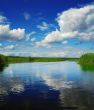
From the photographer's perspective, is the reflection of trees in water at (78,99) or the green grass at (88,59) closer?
the reflection of trees in water at (78,99)

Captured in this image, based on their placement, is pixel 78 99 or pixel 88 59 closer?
pixel 78 99

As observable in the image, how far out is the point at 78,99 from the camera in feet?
115

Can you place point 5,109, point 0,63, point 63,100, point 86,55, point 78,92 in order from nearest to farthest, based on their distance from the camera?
point 5,109, point 63,100, point 78,92, point 0,63, point 86,55

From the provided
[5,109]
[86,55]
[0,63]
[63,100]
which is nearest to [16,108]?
[5,109]

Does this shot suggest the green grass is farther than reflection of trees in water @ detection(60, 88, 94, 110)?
Yes

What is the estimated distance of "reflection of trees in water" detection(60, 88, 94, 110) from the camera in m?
31.2

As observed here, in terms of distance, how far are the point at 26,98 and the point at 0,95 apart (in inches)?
167

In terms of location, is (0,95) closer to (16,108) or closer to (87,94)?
(16,108)

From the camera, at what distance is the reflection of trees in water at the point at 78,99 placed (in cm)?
3119

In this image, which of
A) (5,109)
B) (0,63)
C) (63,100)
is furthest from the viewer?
(0,63)

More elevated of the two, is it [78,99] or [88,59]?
[88,59]

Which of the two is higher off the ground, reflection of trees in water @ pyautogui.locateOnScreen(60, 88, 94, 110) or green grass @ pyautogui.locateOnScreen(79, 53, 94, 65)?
green grass @ pyautogui.locateOnScreen(79, 53, 94, 65)

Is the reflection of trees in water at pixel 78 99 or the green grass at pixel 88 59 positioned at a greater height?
the green grass at pixel 88 59

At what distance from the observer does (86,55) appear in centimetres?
13738
